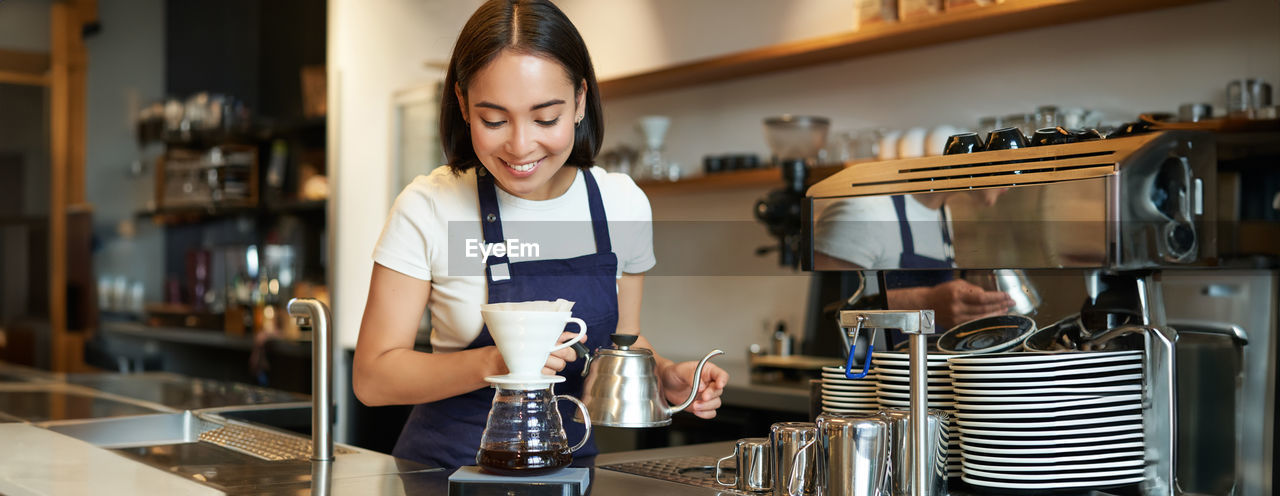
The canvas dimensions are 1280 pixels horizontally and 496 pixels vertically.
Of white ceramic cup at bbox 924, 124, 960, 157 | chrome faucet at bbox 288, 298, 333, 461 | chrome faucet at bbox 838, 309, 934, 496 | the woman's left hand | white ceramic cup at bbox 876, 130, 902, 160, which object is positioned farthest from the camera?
white ceramic cup at bbox 876, 130, 902, 160

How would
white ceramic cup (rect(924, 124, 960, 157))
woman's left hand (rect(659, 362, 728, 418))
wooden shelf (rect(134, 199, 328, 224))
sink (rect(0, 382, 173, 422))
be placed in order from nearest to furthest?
1. woman's left hand (rect(659, 362, 728, 418))
2. sink (rect(0, 382, 173, 422))
3. white ceramic cup (rect(924, 124, 960, 157))
4. wooden shelf (rect(134, 199, 328, 224))

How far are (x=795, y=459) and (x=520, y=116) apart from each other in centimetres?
58

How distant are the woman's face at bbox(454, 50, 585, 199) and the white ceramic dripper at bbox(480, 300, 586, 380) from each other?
29 centimetres

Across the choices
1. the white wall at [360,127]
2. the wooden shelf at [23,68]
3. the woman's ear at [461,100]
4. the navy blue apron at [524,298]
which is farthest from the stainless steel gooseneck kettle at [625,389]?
the wooden shelf at [23,68]

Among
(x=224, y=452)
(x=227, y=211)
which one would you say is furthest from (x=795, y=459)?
(x=227, y=211)

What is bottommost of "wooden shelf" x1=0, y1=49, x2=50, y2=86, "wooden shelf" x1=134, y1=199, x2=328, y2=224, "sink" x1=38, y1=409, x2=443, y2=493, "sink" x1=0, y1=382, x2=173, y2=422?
"sink" x1=0, y1=382, x2=173, y2=422

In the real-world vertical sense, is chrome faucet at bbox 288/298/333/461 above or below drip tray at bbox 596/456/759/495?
above

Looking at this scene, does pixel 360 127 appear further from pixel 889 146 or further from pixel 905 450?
pixel 905 450

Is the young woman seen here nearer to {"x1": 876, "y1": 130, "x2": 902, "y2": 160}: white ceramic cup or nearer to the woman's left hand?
the woman's left hand

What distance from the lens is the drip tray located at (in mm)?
1503

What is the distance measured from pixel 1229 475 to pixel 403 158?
11.5ft

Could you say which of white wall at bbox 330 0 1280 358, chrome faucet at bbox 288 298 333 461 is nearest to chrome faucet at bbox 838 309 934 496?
chrome faucet at bbox 288 298 333 461

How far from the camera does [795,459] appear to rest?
4.29 ft

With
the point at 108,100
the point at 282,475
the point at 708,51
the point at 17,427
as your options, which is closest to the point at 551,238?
the point at 282,475
